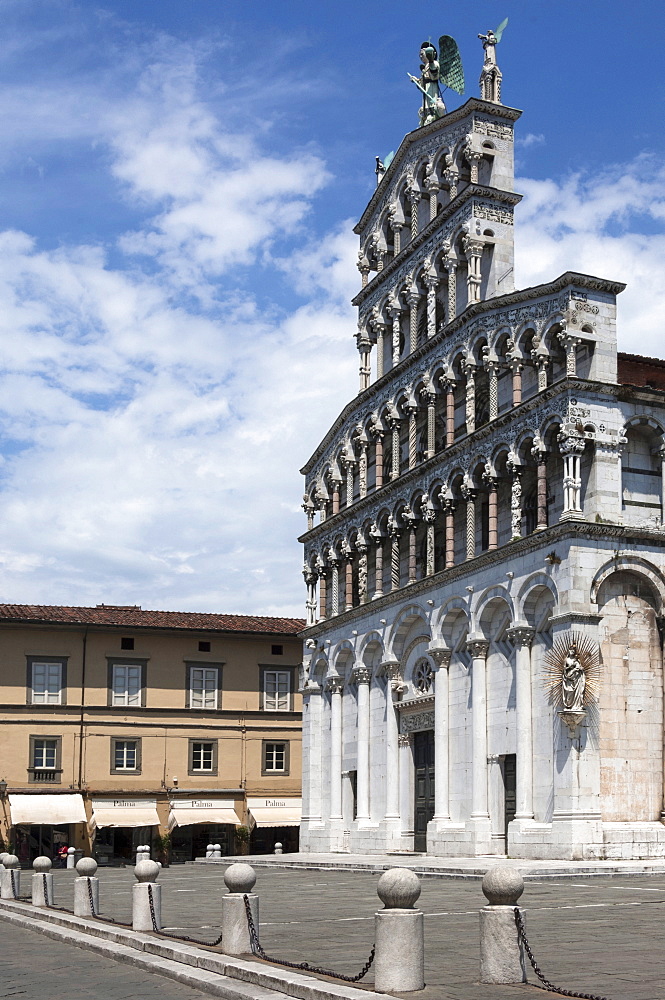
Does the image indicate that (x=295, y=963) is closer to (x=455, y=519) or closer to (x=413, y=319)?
(x=455, y=519)

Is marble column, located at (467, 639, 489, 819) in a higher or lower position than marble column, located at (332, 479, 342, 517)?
lower

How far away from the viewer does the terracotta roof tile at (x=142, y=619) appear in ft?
185

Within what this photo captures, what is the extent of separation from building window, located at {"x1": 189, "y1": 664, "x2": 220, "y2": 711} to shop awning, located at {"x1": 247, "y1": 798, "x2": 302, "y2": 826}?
498 cm

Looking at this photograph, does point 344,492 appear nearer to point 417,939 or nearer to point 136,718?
point 136,718

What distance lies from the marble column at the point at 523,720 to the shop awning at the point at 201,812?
78.5 ft

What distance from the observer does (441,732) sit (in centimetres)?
4044

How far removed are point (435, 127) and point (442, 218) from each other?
4.28 m

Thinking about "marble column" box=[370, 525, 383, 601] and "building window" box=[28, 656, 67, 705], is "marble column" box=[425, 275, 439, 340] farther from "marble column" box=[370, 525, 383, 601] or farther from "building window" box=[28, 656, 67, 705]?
"building window" box=[28, 656, 67, 705]

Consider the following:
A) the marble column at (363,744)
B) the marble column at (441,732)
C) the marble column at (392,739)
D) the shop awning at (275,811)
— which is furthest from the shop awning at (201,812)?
the marble column at (441,732)

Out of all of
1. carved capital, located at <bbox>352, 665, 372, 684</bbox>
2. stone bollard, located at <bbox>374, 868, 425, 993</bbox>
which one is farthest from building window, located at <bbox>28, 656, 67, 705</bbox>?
stone bollard, located at <bbox>374, 868, 425, 993</bbox>

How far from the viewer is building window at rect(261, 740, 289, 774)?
2334 inches

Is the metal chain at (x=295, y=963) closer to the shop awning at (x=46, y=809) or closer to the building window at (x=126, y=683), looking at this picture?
the shop awning at (x=46, y=809)

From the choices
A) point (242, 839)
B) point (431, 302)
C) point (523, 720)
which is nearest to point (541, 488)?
point (523, 720)

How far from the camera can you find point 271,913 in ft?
71.3
